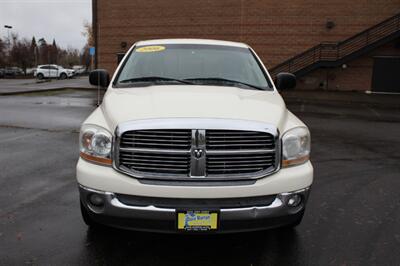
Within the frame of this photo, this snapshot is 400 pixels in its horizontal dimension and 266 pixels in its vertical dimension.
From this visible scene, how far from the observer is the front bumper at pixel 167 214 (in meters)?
2.95

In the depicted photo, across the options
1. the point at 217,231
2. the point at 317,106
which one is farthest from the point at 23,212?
the point at 317,106

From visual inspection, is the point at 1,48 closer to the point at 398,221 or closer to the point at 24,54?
the point at 24,54

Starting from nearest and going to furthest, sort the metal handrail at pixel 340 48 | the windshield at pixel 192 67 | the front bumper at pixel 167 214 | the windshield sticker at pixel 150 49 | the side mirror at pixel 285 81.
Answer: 1. the front bumper at pixel 167 214
2. the windshield at pixel 192 67
3. the windshield sticker at pixel 150 49
4. the side mirror at pixel 285 81
5. the metal handrail at pixel 340 48

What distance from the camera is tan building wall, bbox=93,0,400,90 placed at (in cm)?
2372

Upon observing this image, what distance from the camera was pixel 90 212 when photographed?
317cm

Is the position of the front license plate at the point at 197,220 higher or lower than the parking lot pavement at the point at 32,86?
higher

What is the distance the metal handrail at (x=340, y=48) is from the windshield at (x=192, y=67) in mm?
19464

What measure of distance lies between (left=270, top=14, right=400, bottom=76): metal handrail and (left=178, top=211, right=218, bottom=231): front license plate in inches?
851

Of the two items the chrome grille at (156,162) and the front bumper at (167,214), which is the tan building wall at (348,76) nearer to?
the front bumper at (167,214)

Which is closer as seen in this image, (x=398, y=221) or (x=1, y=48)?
(x=398, y=221)

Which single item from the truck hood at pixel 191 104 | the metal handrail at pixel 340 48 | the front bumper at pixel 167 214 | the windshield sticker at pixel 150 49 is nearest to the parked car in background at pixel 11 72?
the metal handrail at pixel 340 48

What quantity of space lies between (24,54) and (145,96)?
59.1 metres

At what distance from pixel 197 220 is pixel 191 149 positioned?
0.53 meters

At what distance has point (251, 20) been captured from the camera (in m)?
24.9
